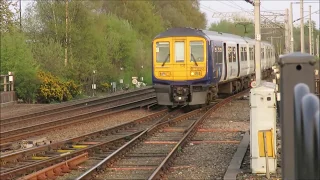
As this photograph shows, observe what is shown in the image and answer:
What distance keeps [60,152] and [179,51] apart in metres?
8.96

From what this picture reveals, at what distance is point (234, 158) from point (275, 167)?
118cm

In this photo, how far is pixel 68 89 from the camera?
93.9 feet

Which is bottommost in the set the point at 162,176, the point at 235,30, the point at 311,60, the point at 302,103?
the point at 162,176

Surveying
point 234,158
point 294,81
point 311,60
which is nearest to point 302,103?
point 294,81

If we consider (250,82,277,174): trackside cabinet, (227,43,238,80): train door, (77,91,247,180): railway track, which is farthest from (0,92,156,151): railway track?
(250,82,277,174): trackside cabinet

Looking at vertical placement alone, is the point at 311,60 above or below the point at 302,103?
above

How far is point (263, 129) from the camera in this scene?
8484mm

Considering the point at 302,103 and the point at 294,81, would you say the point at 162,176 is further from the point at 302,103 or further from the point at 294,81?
the point at 302,103

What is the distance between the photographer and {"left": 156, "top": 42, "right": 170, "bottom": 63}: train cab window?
19.1 meters

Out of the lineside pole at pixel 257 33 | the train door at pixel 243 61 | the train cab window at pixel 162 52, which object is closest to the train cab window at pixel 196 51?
the train cab window at pixel 162 52

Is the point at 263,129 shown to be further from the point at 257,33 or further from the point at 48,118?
the point at 48,118

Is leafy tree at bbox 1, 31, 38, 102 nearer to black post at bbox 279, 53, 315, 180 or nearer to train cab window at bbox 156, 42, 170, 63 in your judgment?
train cab window at bbox 156, 42, 170, 63

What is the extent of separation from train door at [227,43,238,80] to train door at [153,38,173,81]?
156 inches

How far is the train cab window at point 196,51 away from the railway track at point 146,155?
3952 mm
